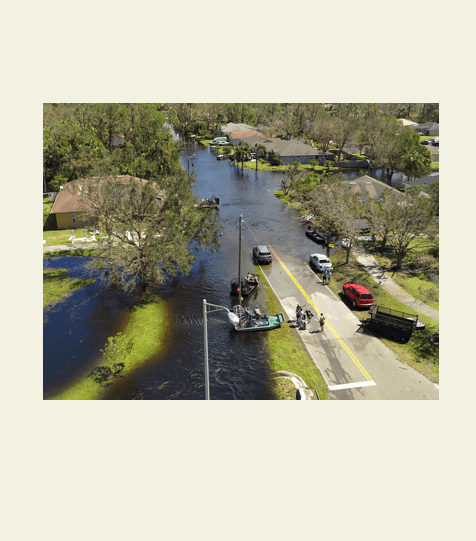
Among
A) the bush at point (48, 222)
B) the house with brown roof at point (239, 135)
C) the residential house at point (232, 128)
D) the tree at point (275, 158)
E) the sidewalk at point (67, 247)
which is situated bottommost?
the sidewalk at point (67, 247)

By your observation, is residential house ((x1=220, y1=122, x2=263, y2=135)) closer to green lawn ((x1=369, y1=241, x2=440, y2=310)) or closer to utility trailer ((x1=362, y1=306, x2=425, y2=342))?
green lawn ((x1=369, y1=241, x2=440, y2=310))

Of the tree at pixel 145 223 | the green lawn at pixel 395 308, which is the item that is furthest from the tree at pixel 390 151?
the tree at pixel 145 223

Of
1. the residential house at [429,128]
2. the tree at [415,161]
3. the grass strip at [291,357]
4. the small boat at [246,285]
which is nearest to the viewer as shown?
the grass strip at [291,357]

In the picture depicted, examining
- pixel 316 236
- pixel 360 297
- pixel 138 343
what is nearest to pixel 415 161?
pixel 316 236

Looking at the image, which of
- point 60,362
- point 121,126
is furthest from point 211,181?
point 60,362

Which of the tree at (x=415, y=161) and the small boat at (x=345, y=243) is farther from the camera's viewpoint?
the tree at (x=415, y=161)

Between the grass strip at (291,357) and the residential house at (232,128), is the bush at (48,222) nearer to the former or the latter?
the grass strip at (291,357)

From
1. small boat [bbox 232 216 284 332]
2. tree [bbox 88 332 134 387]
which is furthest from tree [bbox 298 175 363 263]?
tree [bbox 88 332 134 387]
